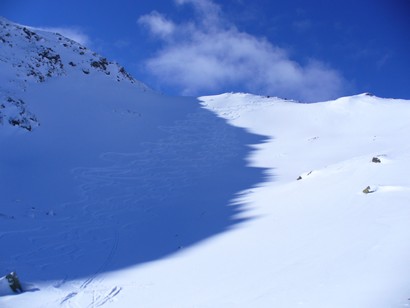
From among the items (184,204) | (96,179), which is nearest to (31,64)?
(96,179)

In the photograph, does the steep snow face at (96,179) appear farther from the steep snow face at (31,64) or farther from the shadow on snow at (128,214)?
the steep snow face at (31,64)

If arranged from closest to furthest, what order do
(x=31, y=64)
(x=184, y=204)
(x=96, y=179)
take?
1. (x=184, y=204)
2. (x=96, y=179)
3. (x=31, y=64)

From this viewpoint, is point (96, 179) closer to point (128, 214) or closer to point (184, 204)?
point (128, 214)

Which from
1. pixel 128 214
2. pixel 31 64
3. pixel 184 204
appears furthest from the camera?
pixel 31 64

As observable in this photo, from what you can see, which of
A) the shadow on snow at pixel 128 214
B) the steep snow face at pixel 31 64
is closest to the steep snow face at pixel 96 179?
the shadow on snow at pixel 128 214

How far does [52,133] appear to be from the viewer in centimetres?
1853

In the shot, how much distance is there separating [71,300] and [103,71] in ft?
94.4

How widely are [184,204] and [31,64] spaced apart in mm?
17860

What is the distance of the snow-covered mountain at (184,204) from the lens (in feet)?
20.4

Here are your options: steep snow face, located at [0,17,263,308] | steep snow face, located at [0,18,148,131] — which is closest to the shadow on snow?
steep snow face, located at [0,17,263,308]

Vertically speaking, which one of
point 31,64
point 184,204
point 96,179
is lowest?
point 184,204

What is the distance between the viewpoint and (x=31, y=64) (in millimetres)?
25703

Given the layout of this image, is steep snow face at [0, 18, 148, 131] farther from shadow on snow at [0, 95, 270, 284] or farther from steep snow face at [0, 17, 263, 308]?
shadow on snow at [0, 95, 270, 284]

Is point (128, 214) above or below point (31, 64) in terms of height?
below
